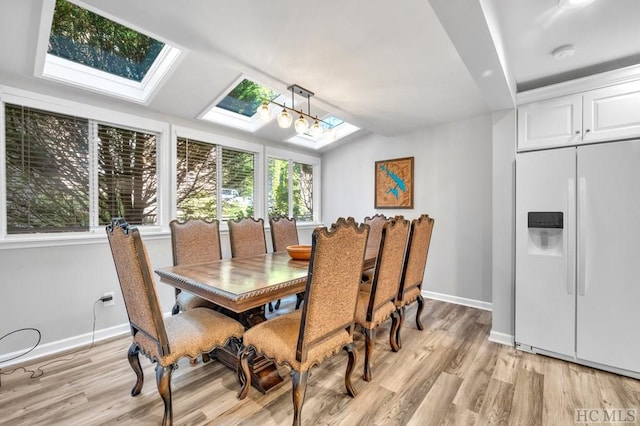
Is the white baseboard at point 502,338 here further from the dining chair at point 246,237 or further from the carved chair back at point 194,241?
the carved chair back at point 194,241

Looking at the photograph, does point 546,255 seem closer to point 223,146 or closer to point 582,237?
point 582,237

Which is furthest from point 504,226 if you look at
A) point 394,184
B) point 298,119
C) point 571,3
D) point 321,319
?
point 298,119

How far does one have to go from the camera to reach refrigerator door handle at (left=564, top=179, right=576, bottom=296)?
7.27ft

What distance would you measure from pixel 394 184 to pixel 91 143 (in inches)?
148

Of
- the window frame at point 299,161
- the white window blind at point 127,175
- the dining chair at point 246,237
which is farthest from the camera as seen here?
the window frame at point 299,161

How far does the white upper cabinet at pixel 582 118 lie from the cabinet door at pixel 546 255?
148 millimetres

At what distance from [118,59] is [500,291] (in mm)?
4259

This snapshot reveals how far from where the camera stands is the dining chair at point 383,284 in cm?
197

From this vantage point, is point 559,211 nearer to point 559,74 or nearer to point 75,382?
point 559,74

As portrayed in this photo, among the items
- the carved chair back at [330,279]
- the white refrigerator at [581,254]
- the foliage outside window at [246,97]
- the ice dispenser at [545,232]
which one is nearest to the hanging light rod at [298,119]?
the foliage outside window at [246,97]

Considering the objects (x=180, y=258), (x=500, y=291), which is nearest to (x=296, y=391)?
(x=180, y=258)

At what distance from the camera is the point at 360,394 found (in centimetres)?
186

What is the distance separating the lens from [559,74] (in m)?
2.39

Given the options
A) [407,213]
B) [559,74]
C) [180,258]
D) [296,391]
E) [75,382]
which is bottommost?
[75,382]
